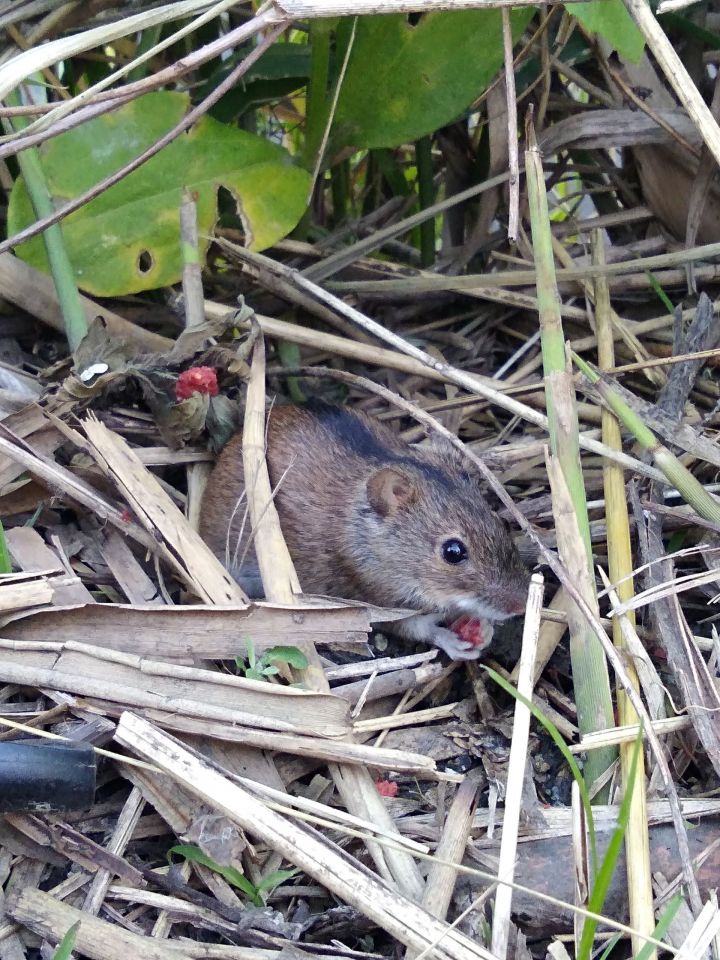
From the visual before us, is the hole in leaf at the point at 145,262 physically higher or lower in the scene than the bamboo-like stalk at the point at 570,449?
higher

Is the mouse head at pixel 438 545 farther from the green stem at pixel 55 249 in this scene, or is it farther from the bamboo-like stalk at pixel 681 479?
the green stem at pixel 55 249

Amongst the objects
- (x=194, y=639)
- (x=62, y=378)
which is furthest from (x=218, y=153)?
(x=194, y=639)

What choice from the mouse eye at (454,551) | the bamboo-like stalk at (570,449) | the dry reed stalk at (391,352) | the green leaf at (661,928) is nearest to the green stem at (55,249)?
the dry reed stalk at (391,352)

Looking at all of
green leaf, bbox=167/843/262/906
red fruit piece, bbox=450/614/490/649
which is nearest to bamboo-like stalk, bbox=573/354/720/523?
red fruit piece, bbox=450/614/490/649

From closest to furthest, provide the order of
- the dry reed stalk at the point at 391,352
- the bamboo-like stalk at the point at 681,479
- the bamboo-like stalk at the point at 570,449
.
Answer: the bamboo-like stalk at the point at 570,449
the bamboo-like stalk at the point at 681,479
the dry reed stalk at the point at 391,352

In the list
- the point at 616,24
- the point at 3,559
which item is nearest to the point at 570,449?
the point at 616,24

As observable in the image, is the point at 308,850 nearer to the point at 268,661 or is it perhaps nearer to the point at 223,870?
the point at 223,870

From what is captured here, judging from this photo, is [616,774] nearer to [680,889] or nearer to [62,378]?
[680,889]

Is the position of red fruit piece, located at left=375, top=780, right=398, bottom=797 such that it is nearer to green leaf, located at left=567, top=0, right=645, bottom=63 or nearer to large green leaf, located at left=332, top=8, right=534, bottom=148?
green leaf, located at left=567, top=0, right=645, bottom=63
